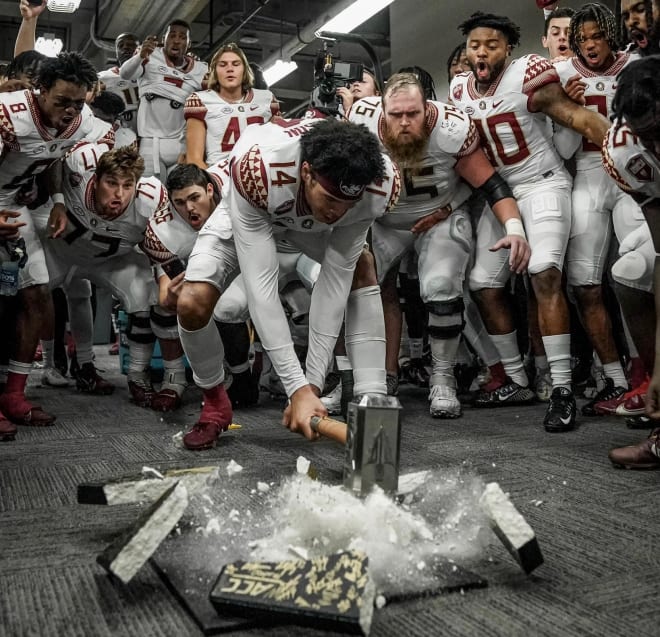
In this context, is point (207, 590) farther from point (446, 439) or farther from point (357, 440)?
point (446, 439)

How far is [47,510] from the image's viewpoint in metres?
1.61

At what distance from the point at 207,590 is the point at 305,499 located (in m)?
0.27

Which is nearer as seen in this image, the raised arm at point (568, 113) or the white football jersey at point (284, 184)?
the white football jersey at point (284, 184)

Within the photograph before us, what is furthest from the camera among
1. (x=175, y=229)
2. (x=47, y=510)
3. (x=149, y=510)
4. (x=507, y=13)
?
(x=507, y=13)

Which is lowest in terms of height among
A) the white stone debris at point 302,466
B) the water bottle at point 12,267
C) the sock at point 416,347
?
the sock at point 416,347

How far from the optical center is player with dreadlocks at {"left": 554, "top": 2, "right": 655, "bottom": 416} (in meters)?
2.78

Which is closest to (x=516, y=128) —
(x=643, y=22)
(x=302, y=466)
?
(x=643, y=22)

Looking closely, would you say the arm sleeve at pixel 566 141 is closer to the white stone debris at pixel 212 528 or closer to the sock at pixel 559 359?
the sock at pixel 559 359

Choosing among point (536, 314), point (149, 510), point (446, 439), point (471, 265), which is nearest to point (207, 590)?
point (149, 510)

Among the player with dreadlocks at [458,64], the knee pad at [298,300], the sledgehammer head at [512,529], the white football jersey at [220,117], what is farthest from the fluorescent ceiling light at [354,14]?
the sledgehammer head at [512,529]

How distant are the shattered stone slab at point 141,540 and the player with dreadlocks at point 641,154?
1.18m

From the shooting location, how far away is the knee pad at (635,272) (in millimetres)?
2219

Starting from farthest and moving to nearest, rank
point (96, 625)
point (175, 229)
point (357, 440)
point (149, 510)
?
point (175, 229), point (357, 440), point (149, 510), point (96, 625)

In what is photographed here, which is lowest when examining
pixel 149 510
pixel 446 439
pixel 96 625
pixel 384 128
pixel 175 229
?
pixel 446 439
